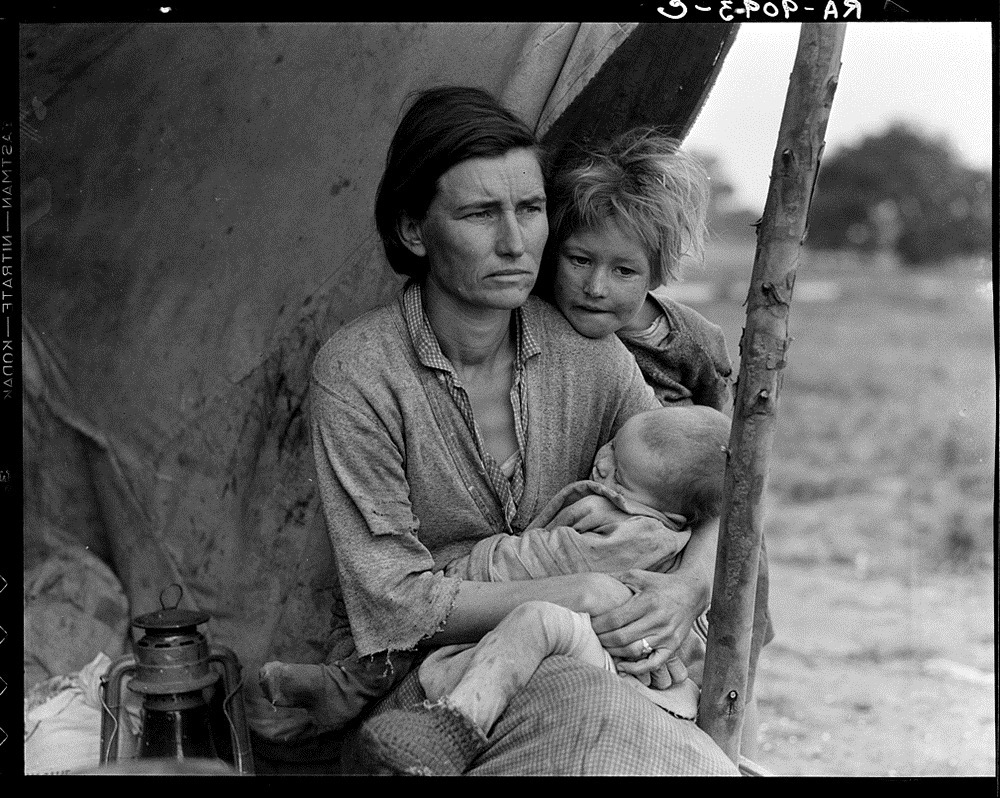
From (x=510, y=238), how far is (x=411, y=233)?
0.24m

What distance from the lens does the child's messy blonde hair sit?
8.51ft

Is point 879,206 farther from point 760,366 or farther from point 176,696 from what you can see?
point 176,696

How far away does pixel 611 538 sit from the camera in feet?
7.89

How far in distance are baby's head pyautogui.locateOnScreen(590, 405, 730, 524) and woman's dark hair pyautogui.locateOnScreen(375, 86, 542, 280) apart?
61cm

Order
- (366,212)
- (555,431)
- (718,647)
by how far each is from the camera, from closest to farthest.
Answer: (718,647) < (555,431) < (366,212)

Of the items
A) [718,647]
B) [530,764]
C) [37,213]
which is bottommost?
[530,764]

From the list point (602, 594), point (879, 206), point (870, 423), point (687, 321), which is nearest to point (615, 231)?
point (687, 321)

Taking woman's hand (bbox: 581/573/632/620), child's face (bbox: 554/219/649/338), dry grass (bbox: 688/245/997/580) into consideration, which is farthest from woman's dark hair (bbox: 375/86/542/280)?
dry grass (bbox: 688/245/997/580)

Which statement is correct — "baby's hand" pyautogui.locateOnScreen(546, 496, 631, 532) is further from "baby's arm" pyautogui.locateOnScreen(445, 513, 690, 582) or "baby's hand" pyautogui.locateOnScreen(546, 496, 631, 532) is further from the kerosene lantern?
the kerosene lantern

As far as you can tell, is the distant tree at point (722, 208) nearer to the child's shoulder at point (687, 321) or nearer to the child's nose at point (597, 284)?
the child's shoulder at point (687, 321)

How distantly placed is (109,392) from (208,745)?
1.17 m
